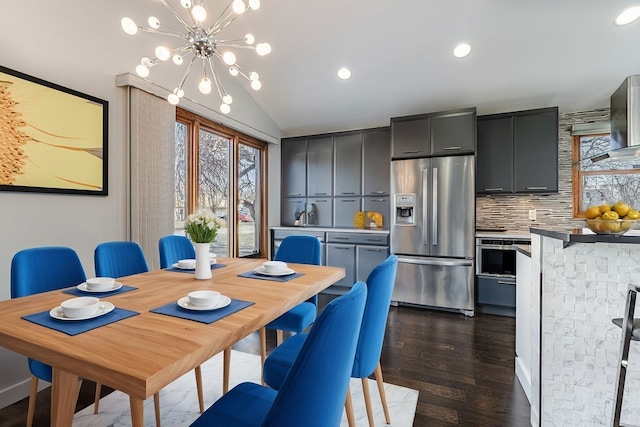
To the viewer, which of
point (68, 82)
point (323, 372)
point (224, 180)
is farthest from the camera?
point (224, 180)

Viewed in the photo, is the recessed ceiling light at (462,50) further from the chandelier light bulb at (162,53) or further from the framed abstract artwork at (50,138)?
the framed abstract artwork at (50,138)

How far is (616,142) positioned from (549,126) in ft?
2.07

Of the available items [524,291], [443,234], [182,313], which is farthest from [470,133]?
[182,313]

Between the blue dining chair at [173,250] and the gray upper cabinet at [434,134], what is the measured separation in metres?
2.67

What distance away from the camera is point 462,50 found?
3244 mm

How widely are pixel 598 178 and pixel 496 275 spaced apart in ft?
5.78

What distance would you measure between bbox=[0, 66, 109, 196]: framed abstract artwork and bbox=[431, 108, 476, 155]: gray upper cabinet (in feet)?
10.9

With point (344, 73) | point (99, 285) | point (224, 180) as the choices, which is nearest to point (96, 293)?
point (99, 285)

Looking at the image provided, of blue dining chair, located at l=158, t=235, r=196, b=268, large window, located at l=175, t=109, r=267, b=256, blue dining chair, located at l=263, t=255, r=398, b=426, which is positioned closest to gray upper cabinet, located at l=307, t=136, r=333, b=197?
large window, located at l=175, t=109, r=267, b=256

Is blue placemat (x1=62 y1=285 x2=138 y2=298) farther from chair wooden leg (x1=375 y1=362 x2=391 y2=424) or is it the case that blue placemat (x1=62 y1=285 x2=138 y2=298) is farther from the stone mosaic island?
the stone mosaic island

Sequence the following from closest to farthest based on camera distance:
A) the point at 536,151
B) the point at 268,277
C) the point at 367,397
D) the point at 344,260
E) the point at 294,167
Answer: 1. the point at 367,397
2. the point at 268,277
3. the point at 536,151
4. the point at 344,260
5. the point at 294,167

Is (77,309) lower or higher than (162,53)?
lower

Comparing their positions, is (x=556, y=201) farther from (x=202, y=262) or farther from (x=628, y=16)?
(x=202, y=262)

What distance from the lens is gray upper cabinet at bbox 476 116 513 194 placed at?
3803mm
